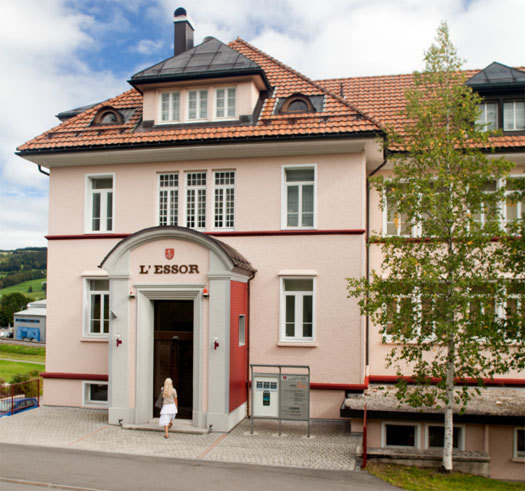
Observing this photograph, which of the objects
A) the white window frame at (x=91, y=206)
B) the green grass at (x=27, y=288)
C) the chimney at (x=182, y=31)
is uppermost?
the chimney at (x=182, y=31)

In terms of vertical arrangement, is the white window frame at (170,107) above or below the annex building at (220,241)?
above

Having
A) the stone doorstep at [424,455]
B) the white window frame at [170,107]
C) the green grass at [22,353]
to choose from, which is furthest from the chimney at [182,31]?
the green grass at [22,353]

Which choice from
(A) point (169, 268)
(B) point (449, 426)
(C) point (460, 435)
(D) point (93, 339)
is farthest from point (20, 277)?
(B) point (449, 426)

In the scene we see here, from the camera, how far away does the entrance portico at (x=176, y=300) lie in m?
14.9

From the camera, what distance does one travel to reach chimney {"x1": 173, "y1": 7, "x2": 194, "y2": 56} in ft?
71.4

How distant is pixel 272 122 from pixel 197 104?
8.36 ft

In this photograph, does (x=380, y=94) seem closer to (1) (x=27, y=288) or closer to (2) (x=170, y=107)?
(2) (x=170, y=107)

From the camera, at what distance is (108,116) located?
19297 mm

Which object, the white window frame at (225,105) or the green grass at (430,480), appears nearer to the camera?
the green grass at (430,480)

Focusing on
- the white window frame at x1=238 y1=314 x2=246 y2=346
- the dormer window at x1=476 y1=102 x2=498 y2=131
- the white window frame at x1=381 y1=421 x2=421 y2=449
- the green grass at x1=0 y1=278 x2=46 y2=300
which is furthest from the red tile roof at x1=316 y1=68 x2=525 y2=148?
the green grass at x1=0 y1=278 x2=46 y2=300

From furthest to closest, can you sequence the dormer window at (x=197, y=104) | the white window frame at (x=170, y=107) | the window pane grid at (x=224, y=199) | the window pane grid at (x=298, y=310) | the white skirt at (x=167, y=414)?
the white window frame at (x=170, y=107), the dormer window at (x=197, y=104), the window pane grid at (x=224, y=199), the window pane grid at (x=298, y=310), the white skirt at (x=167, y=414)

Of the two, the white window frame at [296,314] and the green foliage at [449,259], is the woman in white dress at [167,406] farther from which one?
the green foliage at [449,259]

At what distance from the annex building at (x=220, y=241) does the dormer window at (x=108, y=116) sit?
0.05 meters

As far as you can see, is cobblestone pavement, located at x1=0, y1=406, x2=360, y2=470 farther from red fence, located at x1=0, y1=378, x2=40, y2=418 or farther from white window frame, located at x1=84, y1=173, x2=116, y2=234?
white window frame, located at x1=84, y1=173, x2=116, y2=234
